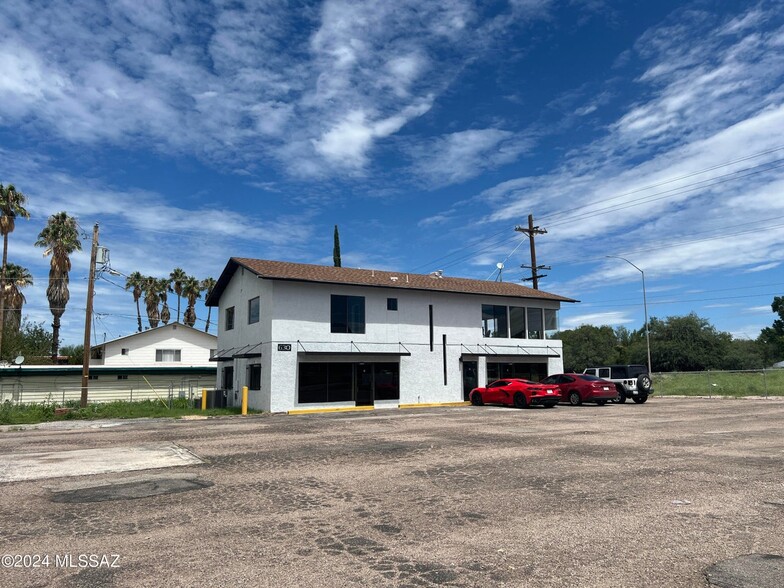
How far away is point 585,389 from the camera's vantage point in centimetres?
2636

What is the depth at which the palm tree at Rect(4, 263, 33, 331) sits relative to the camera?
47375 millimetres

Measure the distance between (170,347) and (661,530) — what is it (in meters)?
42.9

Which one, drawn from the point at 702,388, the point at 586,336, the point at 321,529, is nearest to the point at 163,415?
the point at 321,529

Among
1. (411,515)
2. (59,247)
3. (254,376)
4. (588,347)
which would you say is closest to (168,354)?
(59,247)

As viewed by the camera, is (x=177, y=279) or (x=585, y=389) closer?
(x=585, y=389)

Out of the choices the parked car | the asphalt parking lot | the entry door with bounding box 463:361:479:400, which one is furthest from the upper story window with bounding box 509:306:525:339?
the asphalt parking lot

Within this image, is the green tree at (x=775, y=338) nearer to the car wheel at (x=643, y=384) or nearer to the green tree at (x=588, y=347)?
the green tree at (x=588, y=347)

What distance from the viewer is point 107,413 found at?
2434cm

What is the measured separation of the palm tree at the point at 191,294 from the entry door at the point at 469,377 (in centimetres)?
4110

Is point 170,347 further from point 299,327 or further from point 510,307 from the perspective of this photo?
point 510,307

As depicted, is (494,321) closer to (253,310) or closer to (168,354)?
(253,310)

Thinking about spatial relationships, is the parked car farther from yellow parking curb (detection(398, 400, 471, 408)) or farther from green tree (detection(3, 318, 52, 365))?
green tree (detection(3, 318, 52, 365))

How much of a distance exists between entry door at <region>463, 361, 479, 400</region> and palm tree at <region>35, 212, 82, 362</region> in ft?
109

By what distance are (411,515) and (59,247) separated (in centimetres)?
4824
